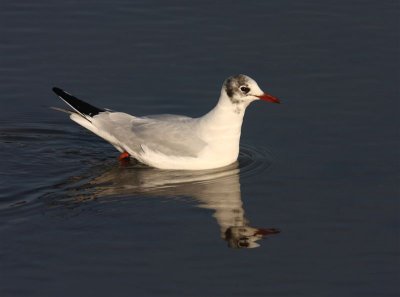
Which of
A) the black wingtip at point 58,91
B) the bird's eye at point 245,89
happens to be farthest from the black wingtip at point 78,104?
the bird's eye at point 245,89

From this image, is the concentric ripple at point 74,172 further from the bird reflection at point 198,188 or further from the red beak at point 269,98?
the red beak at point 269,98

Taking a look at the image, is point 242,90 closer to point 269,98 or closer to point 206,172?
point 269,98

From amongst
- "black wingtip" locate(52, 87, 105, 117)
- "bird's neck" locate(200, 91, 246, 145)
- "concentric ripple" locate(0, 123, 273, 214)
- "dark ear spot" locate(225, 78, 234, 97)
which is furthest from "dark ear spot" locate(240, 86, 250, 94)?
"black wingtip" locate(52, 87, 105, 117)

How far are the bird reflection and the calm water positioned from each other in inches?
1.2

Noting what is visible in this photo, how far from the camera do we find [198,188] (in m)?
11.9

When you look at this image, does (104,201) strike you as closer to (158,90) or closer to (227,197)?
(227,197)

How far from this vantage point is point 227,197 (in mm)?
11648

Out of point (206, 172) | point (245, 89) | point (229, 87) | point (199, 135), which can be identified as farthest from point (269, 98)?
point (206, 172)

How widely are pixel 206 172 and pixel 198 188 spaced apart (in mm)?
556

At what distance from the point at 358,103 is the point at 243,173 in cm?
223

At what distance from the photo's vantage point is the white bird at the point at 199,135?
490 inches

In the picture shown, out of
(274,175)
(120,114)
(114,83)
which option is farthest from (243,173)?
(114,83)

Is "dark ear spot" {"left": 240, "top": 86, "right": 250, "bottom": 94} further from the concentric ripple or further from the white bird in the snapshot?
the concentric ripple

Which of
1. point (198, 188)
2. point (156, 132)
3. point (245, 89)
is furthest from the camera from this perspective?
point (156, 132)
